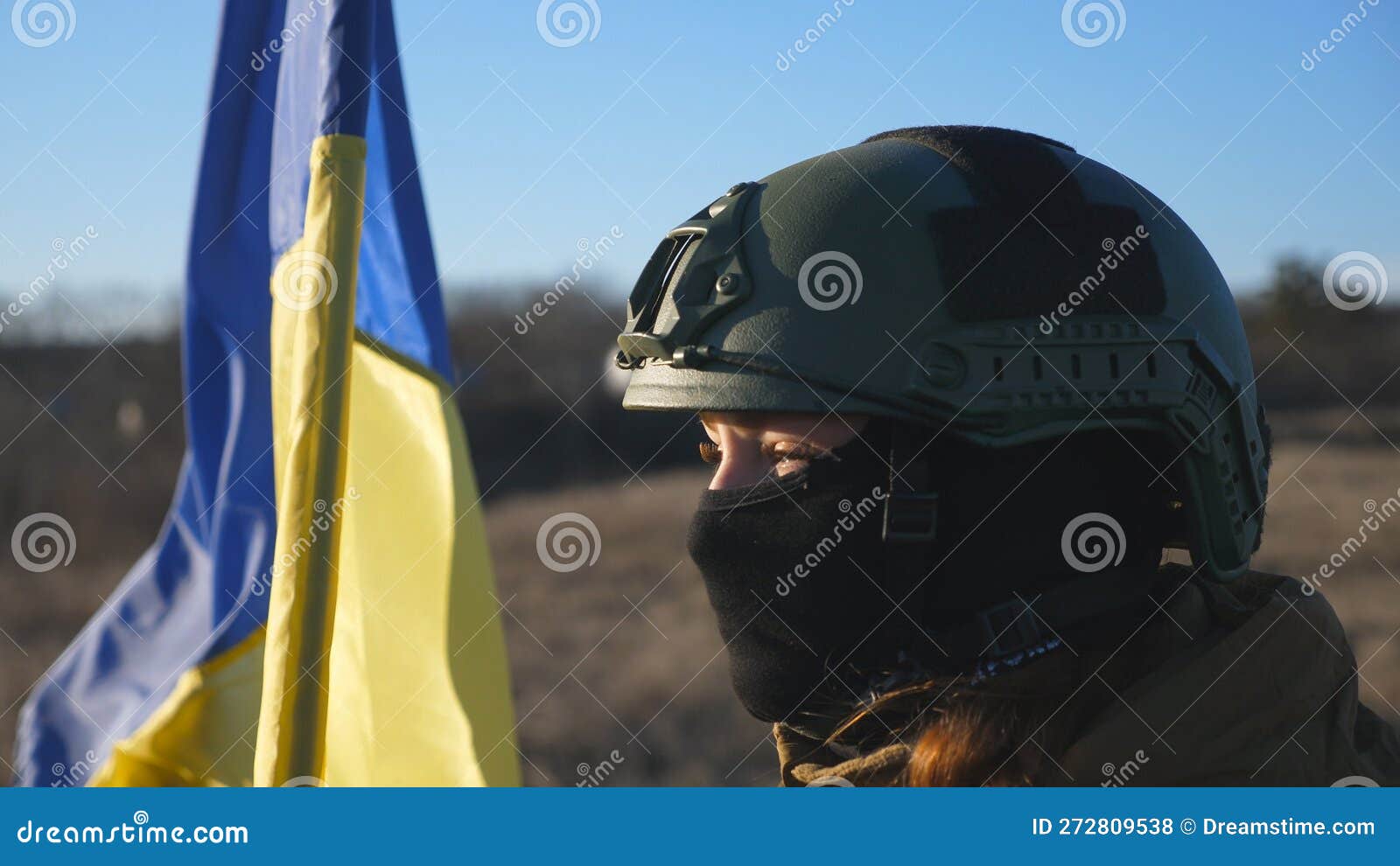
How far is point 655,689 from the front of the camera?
11.9 m

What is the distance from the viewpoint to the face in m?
2.23

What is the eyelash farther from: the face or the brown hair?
the brown hair

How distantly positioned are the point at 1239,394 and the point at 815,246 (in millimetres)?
885

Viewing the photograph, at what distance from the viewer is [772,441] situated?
2.28m

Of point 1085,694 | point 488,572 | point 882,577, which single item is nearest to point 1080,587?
point 1085,694

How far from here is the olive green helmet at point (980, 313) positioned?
218 centimetres

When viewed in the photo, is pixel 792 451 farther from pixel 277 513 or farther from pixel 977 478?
pixel 277 513

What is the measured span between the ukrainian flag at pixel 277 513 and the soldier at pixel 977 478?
3.71 feet

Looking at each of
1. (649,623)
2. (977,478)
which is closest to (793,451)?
(977,478)

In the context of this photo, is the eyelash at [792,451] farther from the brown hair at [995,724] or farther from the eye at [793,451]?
the brown hair at [995,724]

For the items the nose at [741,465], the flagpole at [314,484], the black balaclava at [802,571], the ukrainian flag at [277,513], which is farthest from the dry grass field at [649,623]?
the nose at [741,465]

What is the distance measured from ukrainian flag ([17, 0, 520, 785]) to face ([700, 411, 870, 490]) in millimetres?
1158

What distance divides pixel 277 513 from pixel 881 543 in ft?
5.08

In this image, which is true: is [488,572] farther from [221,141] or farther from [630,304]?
[221,141]
